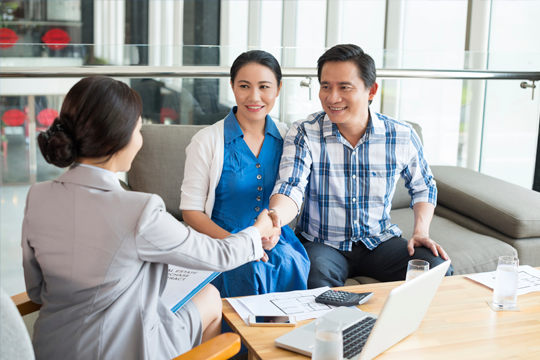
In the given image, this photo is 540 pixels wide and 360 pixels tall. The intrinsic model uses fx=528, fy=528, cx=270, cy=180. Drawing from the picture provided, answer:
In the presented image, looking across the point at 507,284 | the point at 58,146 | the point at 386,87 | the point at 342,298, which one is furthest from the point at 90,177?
the point at 386,87

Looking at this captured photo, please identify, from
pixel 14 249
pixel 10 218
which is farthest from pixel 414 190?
pixel 10 218

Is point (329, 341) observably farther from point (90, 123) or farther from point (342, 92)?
point (342, 92)

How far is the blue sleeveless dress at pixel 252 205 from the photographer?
1.94 metres

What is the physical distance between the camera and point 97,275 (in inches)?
46.0

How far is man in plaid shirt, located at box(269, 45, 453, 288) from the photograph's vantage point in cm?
205

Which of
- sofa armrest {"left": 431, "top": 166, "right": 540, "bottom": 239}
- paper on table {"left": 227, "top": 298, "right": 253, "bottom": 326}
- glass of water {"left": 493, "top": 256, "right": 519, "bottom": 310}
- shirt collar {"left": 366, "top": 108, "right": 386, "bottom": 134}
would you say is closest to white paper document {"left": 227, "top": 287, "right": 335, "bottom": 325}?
paper on table {"left": 227, "top": 298, "right": 253, "bottom": 326}

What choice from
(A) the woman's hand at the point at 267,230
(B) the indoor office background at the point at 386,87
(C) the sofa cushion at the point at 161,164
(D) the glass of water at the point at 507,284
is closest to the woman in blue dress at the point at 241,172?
(A) the woman's hand at the point at 267,230

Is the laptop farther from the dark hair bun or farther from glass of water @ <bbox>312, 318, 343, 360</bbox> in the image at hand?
the dark hair bun

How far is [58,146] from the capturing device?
1.20m

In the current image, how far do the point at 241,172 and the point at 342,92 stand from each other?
50 cm

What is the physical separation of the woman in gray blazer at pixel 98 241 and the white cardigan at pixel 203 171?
0.73 meters

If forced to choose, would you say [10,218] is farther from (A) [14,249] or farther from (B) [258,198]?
(B) [258,198]

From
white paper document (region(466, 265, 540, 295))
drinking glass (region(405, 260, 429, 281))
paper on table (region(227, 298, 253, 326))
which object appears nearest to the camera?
paper on table (region(227, 298, 253, 326))

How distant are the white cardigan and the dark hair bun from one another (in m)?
0.80
